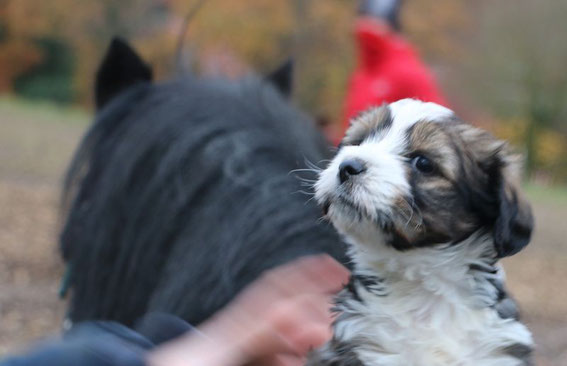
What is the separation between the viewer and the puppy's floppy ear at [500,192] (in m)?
1.40

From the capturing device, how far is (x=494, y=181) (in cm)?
152

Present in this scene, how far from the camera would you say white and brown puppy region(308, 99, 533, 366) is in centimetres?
138

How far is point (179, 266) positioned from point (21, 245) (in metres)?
7.60

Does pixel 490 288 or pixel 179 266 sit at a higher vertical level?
pixel 490 288

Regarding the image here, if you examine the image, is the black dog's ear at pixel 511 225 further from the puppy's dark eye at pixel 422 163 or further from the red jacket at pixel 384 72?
the red jacket at pixel 384 72

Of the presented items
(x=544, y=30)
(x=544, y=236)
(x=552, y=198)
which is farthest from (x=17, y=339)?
(x=544, y=30)

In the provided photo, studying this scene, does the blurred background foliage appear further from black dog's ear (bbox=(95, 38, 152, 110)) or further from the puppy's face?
the puppy's face

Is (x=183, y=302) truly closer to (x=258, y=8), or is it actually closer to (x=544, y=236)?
(x=544, y=236)

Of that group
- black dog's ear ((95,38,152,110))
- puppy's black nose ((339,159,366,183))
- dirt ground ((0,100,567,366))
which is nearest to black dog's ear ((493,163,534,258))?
A: puppy's black nose ((339,159,366,183))

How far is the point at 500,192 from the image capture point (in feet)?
4.79

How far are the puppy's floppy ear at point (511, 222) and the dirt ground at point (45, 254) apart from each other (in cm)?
215

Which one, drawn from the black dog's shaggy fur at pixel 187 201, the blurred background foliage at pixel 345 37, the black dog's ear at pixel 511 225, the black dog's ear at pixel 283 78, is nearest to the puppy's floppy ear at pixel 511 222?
the black dog's ear at pixel 511 225

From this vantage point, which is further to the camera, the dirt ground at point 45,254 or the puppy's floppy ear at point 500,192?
the dirt ground at point 45,254

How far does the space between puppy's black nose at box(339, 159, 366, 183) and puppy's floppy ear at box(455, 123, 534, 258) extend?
0.76ft
